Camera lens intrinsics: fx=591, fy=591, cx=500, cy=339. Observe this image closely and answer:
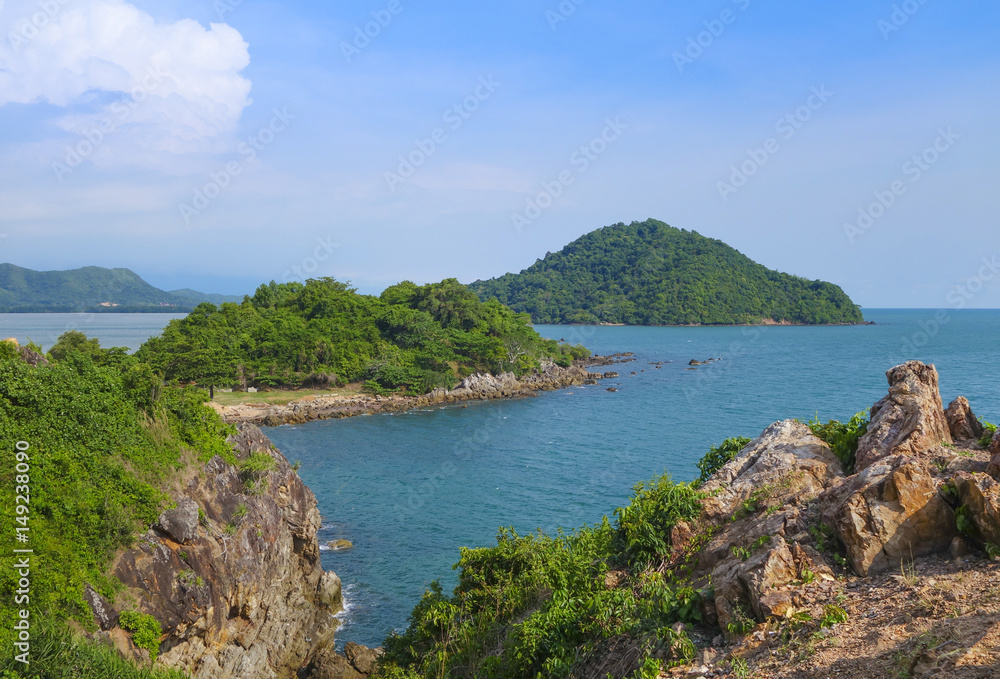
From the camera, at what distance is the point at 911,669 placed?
17.2ft

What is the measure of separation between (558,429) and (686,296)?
132 m

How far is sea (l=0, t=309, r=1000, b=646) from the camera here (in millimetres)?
23469

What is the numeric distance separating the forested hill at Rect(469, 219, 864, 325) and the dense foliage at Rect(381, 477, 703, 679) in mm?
160078

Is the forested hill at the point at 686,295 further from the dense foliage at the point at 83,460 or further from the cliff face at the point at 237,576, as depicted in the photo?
the dense foliage at the point at 83,460

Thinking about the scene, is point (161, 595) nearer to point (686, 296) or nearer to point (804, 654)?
point (804, 654)

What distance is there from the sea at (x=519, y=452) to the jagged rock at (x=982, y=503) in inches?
573

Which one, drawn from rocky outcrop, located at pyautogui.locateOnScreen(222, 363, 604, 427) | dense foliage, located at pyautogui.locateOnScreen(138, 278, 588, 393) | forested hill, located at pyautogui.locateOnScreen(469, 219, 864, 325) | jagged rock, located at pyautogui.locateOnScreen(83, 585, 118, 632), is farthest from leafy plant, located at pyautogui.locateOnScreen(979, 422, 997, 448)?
forested hill, located at pyautogui.locateOnScreen(469, 219, 864, 325)

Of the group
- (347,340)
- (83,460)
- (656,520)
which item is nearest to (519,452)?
(83,460)

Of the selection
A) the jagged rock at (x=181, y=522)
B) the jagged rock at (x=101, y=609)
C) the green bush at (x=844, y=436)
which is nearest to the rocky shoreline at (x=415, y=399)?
the jagged rock at (x=181, y=522)

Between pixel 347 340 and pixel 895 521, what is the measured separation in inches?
2422

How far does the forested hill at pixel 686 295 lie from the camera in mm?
166500

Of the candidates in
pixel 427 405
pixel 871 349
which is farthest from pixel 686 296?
pixel 427 405

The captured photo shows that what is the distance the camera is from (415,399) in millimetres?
56531

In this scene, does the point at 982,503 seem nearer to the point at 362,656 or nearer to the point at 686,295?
the point at 362,656
